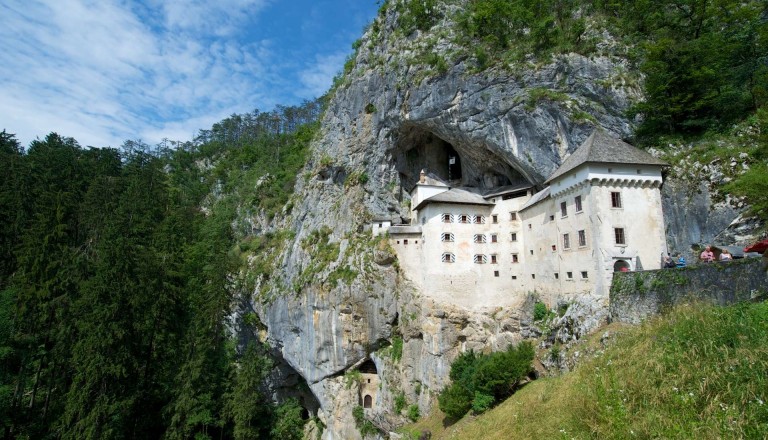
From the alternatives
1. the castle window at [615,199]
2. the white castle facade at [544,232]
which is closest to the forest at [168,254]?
the white castle facade at [544,232]

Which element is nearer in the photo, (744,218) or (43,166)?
(744,218)

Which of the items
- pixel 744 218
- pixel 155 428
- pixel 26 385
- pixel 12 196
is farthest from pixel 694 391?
pixel 12 196

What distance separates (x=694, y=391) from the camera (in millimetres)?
7996

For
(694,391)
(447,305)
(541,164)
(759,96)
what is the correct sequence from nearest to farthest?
(694,391), (759,96), (541,164), (447,305)

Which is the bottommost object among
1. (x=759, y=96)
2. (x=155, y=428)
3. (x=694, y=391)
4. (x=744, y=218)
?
(x=155, y=428)

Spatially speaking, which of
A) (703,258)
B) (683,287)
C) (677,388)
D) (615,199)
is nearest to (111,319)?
(677,388)

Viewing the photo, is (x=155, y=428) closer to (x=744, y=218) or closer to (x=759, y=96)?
(x=744, y=218)

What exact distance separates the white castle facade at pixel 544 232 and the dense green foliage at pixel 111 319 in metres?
16.0

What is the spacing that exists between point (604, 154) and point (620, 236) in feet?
15.6

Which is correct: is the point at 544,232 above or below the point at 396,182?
below

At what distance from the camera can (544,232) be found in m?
27.4

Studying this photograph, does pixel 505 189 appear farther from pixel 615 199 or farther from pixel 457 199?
pixel 615 199

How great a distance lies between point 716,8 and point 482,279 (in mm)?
23592

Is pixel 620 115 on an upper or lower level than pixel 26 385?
upper
